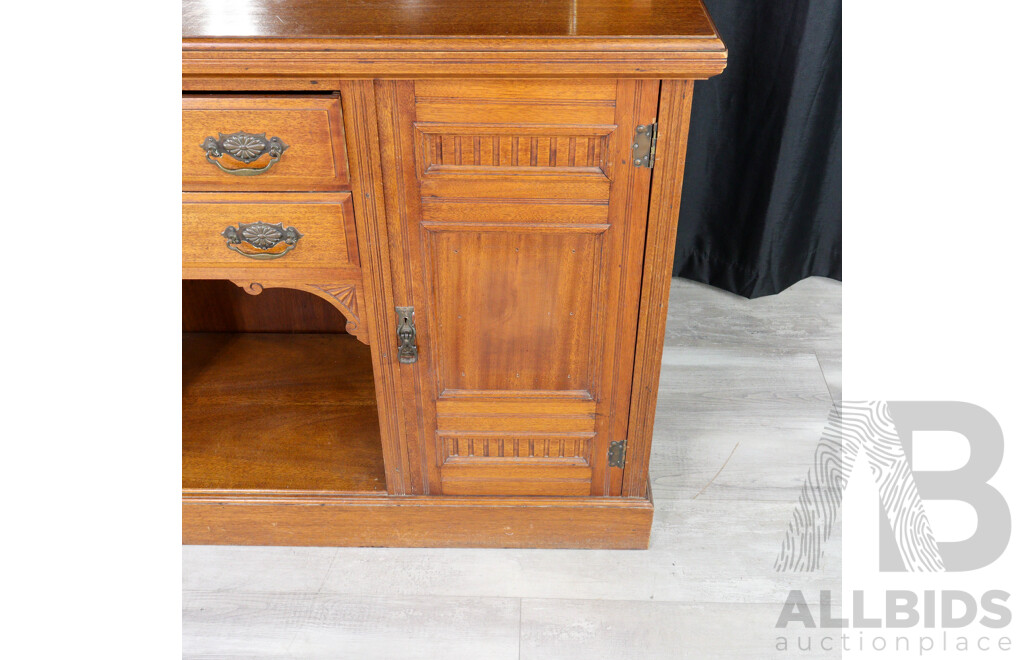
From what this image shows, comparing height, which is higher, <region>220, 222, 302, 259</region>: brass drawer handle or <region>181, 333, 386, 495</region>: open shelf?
<region>220, 222, 302, 259</region>: brass drawer handle

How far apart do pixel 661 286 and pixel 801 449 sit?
2.49 ft

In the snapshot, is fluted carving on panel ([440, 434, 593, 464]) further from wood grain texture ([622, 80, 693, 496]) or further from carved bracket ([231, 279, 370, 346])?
carved bracket ([231, 279, 370, 346])

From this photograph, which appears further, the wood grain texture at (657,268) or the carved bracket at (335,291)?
the carved bracket at (335,291)

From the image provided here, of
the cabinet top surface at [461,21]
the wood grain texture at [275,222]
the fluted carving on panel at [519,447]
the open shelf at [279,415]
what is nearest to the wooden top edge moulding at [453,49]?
the cabinet top surface at [461,21]

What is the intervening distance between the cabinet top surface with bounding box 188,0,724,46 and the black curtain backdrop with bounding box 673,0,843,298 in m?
0.86

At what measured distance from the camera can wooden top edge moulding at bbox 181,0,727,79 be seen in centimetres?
105

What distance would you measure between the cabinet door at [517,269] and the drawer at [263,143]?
8 centimetres

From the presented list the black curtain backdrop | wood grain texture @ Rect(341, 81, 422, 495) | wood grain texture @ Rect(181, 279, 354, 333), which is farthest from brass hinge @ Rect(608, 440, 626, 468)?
the black curtain backdrop

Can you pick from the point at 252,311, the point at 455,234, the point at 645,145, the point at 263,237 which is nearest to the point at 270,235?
the point at 263,237

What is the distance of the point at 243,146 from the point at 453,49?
333mm

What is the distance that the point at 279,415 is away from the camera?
1.73m

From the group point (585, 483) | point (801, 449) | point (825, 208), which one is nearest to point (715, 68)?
point (585, 483)

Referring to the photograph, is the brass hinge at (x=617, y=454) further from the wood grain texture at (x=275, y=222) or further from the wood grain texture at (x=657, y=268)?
the wood grain texture at (x=275, y=222)

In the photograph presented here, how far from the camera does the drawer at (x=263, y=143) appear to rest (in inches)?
43.9
